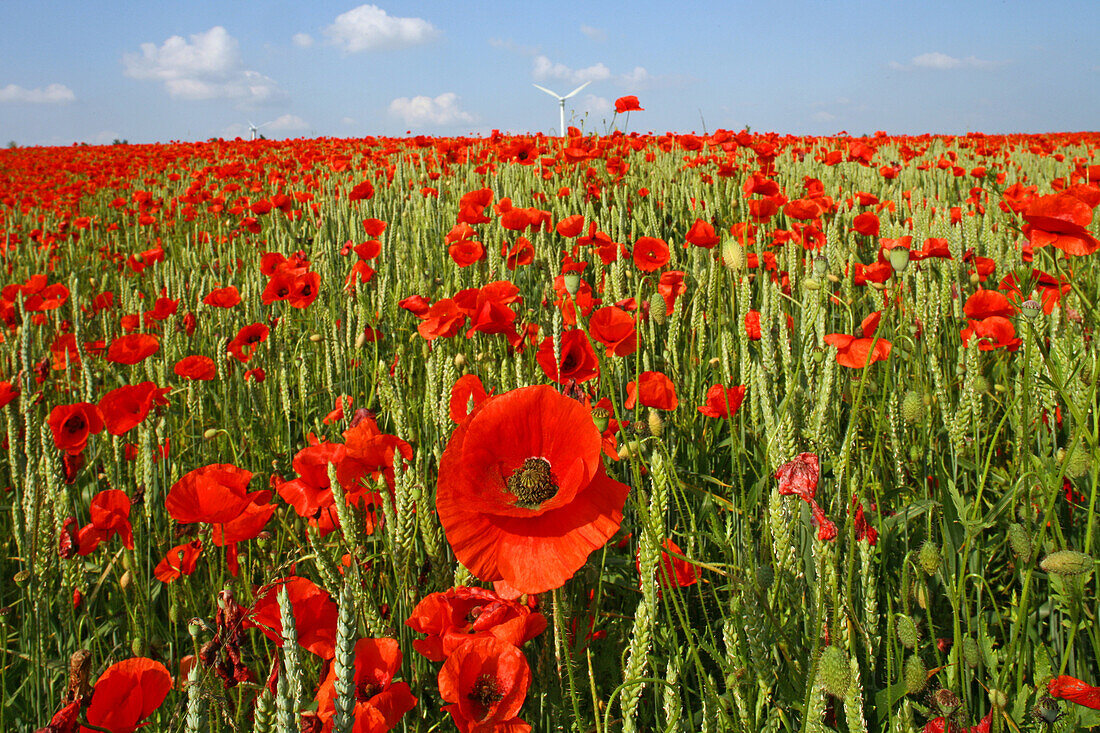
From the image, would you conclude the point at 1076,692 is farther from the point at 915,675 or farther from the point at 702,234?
the point at 702,234

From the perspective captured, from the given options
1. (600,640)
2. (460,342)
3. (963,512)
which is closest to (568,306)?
(460,342)

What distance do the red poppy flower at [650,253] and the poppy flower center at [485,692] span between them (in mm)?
1423

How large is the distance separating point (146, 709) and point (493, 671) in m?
0.39

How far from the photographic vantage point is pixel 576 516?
0.69 metres

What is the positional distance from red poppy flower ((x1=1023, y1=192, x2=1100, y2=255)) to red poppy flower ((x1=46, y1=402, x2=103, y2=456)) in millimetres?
1763

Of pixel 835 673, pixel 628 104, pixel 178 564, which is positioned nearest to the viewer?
pixel 835 673

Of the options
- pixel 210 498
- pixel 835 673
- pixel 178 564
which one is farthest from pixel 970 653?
pixel 178 564

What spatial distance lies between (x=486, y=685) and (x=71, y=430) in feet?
3.70

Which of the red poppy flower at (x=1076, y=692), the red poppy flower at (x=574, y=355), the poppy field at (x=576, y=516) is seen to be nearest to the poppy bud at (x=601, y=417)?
the poppy field at (x=576, y=516)

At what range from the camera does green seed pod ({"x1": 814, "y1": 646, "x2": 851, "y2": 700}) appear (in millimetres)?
632

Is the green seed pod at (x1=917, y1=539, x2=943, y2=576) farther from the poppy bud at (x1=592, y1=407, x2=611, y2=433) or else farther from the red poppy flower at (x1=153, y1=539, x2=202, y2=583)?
the red poppy flower at (x1=153, y1=539, x2=202, y2=583)

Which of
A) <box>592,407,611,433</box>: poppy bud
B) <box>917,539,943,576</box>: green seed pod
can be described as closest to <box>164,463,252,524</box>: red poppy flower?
<box>592,407,611,433</box>: poppy bud

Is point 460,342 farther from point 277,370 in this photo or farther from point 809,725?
point 809,725

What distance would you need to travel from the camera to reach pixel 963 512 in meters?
1.08
